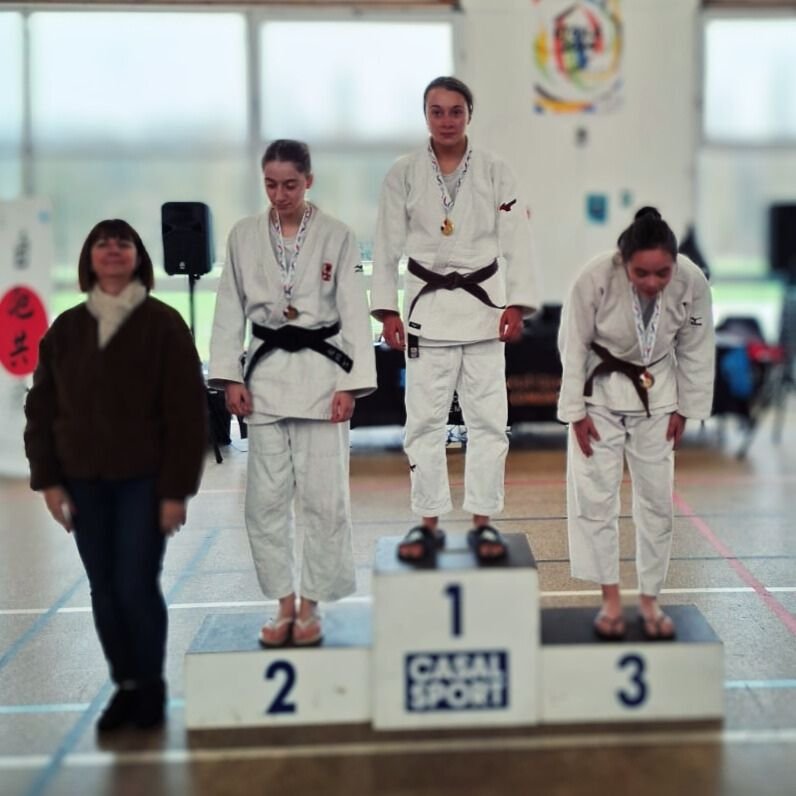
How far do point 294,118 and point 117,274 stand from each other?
6.12 meters

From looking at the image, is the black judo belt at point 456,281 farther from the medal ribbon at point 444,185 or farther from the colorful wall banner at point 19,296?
the colorful wall banner at point 19,296

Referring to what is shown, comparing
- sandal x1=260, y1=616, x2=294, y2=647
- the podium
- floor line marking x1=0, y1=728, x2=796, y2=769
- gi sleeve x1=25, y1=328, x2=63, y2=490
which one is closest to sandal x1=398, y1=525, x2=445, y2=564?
the podium

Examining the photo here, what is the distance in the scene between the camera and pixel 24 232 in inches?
269

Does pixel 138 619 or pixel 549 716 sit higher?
pixel 138 619

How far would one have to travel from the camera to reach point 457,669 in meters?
2.84

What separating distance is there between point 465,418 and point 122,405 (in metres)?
1.04

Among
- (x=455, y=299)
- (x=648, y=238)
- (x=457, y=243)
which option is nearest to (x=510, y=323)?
(x=455, y=299)

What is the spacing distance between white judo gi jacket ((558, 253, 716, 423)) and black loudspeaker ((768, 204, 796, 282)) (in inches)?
→ 244

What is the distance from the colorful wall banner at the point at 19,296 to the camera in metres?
6.60

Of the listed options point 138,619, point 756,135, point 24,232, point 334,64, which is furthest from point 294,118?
point 138,619

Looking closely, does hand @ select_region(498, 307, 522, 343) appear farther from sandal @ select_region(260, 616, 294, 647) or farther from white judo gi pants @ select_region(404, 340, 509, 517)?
sandal @ select_region(260, 616, 294, 647)

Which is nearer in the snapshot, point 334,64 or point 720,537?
point 720,537

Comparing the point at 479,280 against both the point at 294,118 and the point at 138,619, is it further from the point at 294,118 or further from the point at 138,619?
the point at 294,118

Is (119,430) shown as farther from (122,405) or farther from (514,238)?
(514,238)
